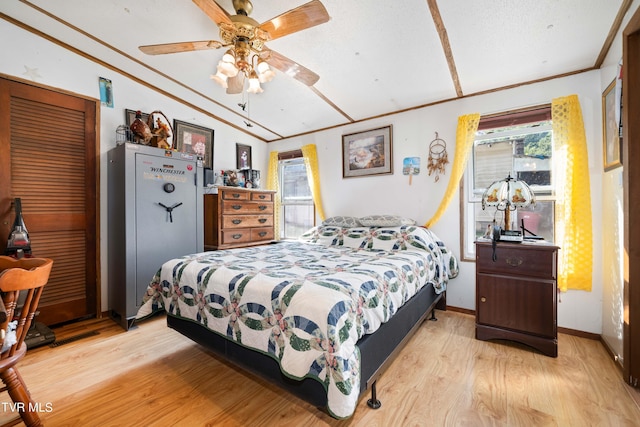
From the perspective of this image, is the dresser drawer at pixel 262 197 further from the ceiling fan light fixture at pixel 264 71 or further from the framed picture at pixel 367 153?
the ceiling fan light fixture at pixel 264 71

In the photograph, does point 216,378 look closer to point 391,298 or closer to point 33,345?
point 391,298

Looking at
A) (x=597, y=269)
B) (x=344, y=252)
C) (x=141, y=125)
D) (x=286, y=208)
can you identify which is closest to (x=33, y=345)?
(x=141, y=125)

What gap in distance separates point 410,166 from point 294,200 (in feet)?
6.58

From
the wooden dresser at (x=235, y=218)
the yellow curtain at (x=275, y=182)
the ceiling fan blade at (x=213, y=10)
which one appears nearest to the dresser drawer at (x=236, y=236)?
the wooden dresser at (x=235, y=218)

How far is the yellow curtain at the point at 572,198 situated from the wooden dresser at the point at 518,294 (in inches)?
21.0

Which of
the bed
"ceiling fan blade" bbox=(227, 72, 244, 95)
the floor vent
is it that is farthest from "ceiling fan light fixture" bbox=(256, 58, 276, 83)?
the floor vent

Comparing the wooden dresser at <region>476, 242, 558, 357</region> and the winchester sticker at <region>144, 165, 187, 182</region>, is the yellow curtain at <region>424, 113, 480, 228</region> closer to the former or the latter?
the wooden dresser at <region>476, 242, 558, 357</region>

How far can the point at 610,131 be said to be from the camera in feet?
6.82

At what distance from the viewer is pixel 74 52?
2.73 metres

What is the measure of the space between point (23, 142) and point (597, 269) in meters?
5.24

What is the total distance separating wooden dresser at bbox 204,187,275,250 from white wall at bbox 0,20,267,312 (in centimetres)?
110

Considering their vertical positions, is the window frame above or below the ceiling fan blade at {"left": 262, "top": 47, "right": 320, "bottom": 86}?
below

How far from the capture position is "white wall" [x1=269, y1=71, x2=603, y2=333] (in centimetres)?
230

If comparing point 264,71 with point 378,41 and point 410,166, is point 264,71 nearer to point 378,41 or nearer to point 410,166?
point 378,41
